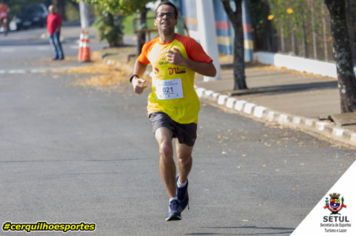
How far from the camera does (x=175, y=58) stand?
5195mm

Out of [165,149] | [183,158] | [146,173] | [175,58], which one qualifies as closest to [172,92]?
[175,58]

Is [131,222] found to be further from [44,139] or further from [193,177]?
[44,139]

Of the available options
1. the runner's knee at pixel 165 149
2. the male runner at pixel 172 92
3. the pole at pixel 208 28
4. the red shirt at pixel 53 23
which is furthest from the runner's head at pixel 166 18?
the red shirt at pixel 53 23

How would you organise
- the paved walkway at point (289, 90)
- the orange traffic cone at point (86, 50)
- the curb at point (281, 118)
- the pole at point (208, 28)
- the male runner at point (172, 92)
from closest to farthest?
the male runner at point (172, 92)
the curb at point (281, 118)
the paved walkway at point (289, 90)
the pole at point (208, 28)
the orange traffic cone at point (86, 50)

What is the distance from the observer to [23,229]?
5.19 m

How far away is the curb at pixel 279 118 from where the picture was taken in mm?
8806

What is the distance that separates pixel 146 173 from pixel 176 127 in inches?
75.2

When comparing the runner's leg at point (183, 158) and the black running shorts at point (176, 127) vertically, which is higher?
the black running shorts at point (176, 127)

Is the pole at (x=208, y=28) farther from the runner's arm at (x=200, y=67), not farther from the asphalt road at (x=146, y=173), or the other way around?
the runner's arm at (x=200, y=67)

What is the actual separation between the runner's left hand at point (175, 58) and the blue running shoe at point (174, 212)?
1.22 meters

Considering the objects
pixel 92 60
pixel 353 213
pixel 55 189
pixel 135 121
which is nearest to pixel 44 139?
pixel 135 121

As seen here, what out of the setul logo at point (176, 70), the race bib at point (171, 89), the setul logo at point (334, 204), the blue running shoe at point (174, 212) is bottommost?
the setul logo at point (334, 204)

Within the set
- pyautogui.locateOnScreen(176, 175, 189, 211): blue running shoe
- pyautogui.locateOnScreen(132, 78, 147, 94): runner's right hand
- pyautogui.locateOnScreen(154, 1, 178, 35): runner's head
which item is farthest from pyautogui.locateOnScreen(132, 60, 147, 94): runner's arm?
pyautogui.locateOnScreen(176, 175, 189, 211): blue running shoe

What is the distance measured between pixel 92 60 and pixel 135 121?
13686 millimetres
